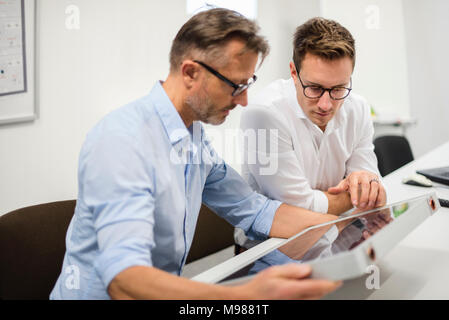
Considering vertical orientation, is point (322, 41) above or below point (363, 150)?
above

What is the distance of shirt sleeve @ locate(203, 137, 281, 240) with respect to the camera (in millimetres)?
1161

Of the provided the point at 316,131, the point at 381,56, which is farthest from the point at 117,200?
the point at 381,56

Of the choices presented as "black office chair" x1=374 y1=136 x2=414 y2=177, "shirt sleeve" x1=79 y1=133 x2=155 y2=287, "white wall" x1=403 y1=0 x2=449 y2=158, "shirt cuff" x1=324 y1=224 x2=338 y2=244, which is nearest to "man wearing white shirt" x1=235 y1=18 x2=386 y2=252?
"shirt cuff" x1=324 y1=224 x2=338 y2=244

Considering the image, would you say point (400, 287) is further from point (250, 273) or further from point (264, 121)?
point (264, 121)

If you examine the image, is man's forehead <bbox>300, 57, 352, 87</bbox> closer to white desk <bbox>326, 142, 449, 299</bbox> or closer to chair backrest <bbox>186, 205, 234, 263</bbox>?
white desk <bbox>326, 142, 449, 299</bbox>

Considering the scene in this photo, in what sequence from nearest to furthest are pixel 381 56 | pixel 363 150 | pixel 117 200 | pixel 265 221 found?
pixel 117 200, pixel 265 221, pixel 363 150, pixel 381 56

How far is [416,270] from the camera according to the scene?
0.93m

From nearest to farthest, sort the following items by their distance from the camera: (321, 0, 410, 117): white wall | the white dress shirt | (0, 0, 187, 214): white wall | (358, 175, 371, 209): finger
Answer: (358, 175, 371, 209): finger, the white dress shirt, (0, 0, 187, 214): white wall, (321, 0, 410, 117): white wall

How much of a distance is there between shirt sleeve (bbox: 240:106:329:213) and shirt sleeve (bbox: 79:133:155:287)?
0.60 meters

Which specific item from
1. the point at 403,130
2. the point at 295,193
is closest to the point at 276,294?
the point at 295,193

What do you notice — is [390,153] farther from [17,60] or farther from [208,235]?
[17,60]

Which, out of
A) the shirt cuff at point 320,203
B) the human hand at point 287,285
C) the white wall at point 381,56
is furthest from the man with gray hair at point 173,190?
the white wall at point 381,56

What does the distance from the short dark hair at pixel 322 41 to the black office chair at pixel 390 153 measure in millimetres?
1265

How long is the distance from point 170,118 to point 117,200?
0.29 metres
